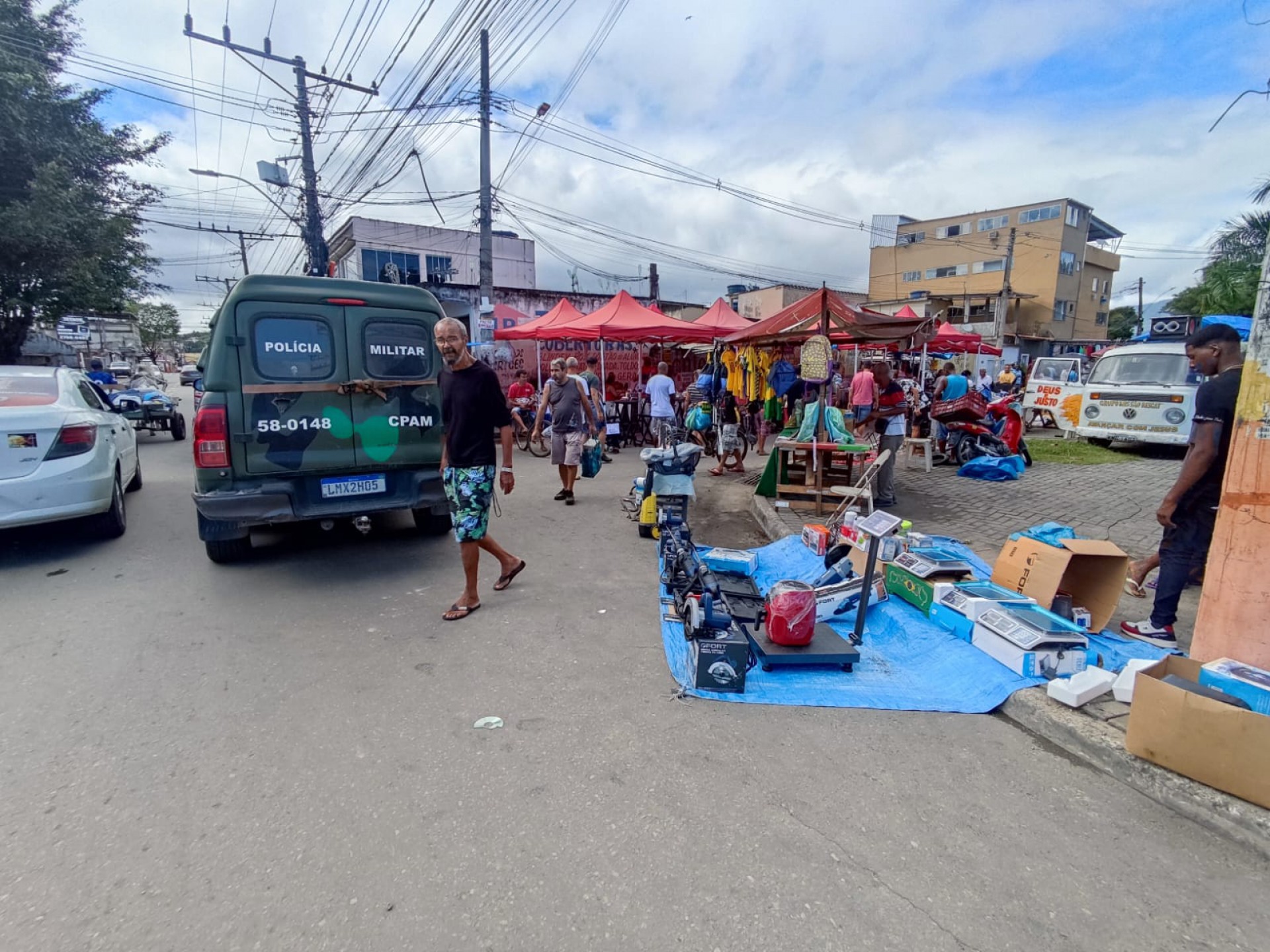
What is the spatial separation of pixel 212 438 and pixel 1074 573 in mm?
6137

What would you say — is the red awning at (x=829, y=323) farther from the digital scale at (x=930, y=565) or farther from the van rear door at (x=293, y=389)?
the van rear door at (x=293, y=389)

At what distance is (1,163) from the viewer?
13.0 m

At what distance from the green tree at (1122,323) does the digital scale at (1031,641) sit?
5642cm

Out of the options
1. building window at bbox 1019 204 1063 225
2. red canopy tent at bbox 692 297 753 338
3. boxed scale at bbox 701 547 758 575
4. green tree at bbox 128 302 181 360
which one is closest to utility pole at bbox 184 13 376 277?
red canopy tent at bbox 692 297 753 338

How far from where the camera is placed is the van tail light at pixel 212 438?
442 cm

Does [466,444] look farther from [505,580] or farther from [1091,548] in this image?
[1091,548]

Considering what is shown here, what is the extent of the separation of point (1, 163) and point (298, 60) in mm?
6677

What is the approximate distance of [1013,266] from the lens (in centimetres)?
4272

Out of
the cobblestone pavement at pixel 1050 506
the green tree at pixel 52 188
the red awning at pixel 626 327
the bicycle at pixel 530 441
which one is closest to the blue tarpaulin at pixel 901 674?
the cobblestone pavement at pixel 1050 506

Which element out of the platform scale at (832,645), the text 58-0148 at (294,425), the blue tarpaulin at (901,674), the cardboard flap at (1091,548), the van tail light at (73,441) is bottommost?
the blue tarpaulin at (901,674)

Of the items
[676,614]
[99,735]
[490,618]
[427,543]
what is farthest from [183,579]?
[676,614]

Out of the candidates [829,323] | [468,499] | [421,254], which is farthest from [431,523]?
[421,254]

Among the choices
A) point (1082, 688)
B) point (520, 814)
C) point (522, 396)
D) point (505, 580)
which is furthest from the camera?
point (522, 396)

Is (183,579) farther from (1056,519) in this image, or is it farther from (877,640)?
(1056,519)
